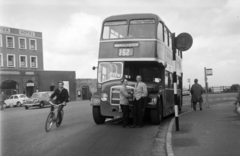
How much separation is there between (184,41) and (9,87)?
134ft

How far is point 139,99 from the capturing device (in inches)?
440

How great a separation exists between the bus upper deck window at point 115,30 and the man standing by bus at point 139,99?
2111 millimetres

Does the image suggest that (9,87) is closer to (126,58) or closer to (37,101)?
(37,101)

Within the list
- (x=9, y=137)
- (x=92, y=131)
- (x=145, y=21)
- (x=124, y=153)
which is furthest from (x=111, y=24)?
(x=124, y=153)

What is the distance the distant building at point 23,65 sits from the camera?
47.2 meters

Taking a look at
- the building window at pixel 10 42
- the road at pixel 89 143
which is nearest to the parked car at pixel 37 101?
the road at pixel 89 143

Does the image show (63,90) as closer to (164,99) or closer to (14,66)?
(164,99)

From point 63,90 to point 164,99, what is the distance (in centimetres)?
423

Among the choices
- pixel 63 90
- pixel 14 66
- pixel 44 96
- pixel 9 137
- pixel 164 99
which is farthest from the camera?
pixel 14 66

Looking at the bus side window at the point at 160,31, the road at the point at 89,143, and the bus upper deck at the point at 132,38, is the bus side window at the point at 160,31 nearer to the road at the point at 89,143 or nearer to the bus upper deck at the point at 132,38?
A: the bus upper deck at the point at 132,38

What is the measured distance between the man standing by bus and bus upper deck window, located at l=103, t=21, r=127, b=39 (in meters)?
2.11

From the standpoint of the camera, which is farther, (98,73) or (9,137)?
(98,73)

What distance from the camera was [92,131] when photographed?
408 inches

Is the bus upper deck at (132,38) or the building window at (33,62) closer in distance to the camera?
the bus upper deck at (132,38)
